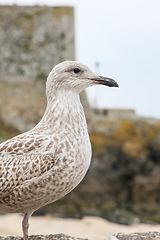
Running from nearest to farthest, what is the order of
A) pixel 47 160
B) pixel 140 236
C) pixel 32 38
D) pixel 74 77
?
pixel 47 160, pixel 74 77, pixel 140 236, pixel 32 38

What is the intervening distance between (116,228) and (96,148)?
2345mm

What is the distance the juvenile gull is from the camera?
11.6ft

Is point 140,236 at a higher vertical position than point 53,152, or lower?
lower

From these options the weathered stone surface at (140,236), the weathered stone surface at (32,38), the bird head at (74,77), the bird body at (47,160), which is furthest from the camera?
the weathered stone surface at (32,38)

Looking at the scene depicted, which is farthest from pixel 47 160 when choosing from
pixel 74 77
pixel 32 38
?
pixel 32 38

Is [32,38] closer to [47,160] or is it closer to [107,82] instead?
[107,82]

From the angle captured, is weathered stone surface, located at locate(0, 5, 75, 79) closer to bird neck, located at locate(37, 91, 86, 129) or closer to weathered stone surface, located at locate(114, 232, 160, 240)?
weathered stone surface, located at locate(114, 232, 160, 240)

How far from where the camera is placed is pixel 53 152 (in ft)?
11.8

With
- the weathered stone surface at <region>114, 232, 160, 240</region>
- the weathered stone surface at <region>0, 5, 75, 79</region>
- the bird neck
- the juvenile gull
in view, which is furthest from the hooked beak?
the weathered stone surface at <region>0, 5, 75, 79</region>

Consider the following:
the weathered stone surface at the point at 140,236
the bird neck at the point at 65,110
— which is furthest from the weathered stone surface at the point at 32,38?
the bird neck at the point at 65,110

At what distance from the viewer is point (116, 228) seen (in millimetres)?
10383

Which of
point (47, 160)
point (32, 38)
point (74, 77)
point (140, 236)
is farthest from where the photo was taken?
point (32, 38)

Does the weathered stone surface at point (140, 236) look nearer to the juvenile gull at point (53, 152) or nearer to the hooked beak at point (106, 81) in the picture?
the juvenile gull at point (53, 152)

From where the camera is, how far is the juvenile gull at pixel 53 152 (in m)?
3.55
